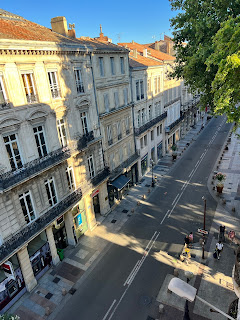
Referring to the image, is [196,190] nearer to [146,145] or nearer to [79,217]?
[146,145]

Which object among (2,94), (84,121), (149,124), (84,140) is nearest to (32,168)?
(2,94)

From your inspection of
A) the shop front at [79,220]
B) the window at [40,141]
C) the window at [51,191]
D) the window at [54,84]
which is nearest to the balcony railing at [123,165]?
the shop front at [79,220]

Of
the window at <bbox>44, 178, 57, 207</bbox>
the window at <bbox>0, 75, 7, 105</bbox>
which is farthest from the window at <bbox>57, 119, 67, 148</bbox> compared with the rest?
the window at <bbox>0, 75, 7, 105</bbox>

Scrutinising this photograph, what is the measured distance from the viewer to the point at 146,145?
33.4 m

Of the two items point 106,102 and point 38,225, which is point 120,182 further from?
point 38,225

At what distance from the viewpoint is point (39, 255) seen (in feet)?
59.5

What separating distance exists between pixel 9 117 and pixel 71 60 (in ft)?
24.6

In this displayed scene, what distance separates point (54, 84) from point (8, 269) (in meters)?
13.1

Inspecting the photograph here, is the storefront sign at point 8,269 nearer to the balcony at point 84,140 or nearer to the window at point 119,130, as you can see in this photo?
the balcony at point 84,140

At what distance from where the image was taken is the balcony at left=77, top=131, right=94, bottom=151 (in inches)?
789

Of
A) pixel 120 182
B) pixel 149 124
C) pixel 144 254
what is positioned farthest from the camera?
pixel 149 124

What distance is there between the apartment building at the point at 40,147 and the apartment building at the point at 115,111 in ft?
5.33

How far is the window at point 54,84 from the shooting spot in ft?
56.9

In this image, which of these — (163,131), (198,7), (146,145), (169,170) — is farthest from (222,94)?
(163,131)
